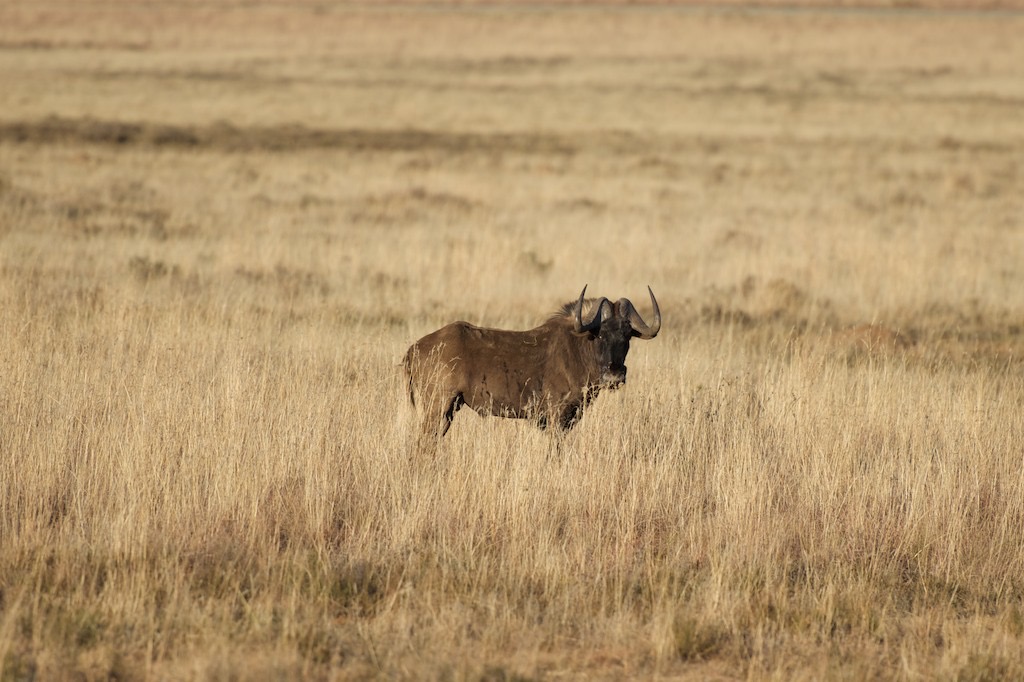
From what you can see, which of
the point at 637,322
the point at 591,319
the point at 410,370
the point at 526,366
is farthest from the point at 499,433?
the point at 637,322

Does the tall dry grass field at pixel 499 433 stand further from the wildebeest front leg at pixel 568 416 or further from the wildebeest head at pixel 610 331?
the wildebeest head at pixel 610 331

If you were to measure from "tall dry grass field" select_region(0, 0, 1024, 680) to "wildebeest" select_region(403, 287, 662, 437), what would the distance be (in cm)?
30

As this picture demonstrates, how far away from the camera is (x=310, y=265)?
17281 millimetres

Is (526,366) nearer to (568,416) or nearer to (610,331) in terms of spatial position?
(568,416)

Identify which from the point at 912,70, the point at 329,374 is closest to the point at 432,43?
the point at 912,70

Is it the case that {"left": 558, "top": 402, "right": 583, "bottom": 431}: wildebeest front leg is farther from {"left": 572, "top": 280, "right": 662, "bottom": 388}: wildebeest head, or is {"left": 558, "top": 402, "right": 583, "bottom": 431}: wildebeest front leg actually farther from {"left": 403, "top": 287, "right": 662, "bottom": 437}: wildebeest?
{"left": 572, "top": 280, "right": 662, "bottom": 388}: wildebeest head

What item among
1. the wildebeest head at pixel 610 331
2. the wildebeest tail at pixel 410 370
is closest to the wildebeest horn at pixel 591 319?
the wildebeest head at pixel 610 331

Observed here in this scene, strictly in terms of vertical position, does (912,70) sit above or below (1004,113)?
above

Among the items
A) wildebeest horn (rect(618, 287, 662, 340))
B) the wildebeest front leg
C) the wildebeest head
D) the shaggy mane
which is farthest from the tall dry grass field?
the shaggy mane

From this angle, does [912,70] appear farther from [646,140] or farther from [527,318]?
[527,318]

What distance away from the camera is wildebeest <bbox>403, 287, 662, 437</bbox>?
8.48 meters

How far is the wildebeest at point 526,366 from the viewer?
27.8 ft

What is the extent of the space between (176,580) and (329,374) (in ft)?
14.1

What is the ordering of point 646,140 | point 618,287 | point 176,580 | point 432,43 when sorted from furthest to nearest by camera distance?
point 432,43, point 646,140, point 618,287, point 176,580
